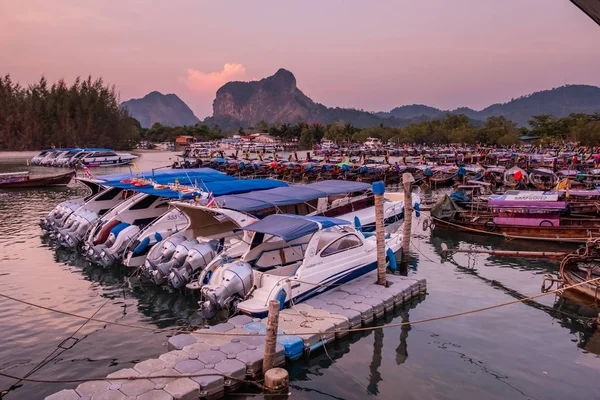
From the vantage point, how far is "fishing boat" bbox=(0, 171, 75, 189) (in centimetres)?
3531

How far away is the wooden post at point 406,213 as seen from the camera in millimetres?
14969

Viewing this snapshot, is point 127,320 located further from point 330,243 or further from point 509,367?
point 509,367

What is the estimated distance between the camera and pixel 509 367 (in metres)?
9.69

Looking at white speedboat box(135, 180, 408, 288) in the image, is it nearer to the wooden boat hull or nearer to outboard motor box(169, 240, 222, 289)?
outboard motor box(169, 240, 222, 289)

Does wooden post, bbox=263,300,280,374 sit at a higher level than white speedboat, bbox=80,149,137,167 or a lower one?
lower

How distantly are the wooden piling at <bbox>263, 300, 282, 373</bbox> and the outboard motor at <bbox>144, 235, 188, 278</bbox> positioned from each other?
6.56 metres

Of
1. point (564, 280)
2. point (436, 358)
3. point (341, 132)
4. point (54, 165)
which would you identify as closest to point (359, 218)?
point (564, 280)

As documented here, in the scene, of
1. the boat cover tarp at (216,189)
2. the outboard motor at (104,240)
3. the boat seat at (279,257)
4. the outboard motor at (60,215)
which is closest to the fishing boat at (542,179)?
the boat cover tarp at (216,189)

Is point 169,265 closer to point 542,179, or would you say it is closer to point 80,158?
point 542,179

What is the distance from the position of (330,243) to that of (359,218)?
7254mm

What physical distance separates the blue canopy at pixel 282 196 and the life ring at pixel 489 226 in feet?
21.3

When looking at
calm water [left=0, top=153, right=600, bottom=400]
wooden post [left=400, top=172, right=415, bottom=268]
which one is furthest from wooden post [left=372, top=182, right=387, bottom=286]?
wooden post [left=400, top=172, right=415, bottom=268]

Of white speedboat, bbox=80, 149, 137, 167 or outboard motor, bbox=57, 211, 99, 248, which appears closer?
outboard motor, bbox=57, 211, 99, 248

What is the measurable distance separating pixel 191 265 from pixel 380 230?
5.74m
